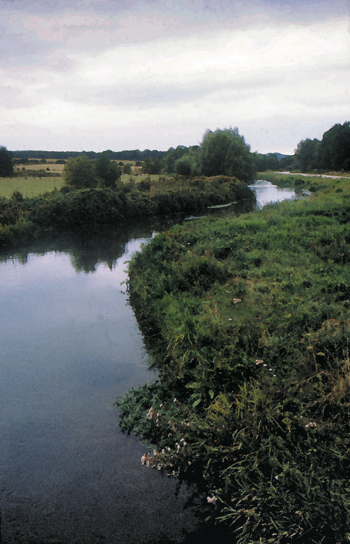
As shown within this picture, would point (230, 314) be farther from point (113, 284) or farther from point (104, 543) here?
point (113, 284)

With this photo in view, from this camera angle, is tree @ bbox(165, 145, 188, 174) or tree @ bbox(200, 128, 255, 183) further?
tree @ bbox(165, 145, 188, 174)

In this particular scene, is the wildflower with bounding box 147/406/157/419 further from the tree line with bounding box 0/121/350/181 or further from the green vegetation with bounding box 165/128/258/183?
the green vegetation with bounding box 165/128/258/183

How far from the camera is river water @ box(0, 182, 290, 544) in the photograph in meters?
4.05

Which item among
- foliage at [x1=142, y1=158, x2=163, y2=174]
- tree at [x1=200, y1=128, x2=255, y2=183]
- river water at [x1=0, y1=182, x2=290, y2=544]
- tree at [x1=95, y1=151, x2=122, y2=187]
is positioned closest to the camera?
river water at [x1=0, y1=182, x2=290, y2=544]

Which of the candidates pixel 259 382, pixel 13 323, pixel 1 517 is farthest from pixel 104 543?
pixel 13 323

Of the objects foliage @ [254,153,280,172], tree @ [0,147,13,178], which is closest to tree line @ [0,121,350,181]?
tree @ [0,147,13,178]

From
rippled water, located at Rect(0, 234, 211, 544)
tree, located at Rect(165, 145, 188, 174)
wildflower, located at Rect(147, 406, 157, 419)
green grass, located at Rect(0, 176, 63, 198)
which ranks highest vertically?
tree, located at Rect(165, 145, 188, 174)

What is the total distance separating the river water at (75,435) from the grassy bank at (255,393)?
16.8 inches

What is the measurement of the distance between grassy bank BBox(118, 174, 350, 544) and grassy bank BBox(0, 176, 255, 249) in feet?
52.0

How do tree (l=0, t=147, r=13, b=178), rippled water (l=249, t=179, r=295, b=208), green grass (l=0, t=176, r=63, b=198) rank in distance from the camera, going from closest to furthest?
green grass (l=0, t=176, r=63, b=198)
rippled water (l=249, t=179, r=295, b=208)
tree (l=0, t=147, r=13, b=178)

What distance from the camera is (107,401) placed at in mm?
6402

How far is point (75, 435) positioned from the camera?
18.3ft

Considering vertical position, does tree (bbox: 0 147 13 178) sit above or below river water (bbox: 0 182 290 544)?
above

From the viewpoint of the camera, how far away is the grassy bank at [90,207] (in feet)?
75.1
